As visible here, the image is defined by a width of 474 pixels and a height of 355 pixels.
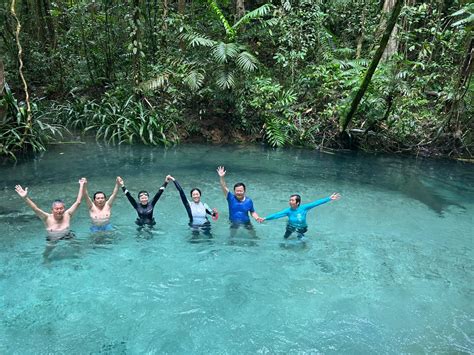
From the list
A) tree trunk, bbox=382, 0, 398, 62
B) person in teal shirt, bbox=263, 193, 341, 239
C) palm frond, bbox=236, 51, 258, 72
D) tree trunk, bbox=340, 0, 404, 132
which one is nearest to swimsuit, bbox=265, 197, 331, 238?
person in teal shirt, bbox=263, 193, 341, 239

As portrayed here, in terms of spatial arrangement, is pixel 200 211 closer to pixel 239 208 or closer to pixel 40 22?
pixel 239 208

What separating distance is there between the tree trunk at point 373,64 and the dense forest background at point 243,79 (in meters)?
0.14

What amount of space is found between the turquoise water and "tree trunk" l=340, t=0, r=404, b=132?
100 inches

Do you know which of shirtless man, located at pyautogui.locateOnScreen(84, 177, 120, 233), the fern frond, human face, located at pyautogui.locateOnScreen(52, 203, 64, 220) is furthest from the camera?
the fern frond

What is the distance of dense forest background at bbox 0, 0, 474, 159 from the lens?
13.1m

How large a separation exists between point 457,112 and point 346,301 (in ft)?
30.9

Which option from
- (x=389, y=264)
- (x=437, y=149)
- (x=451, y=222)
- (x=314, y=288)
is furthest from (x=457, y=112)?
(x=314, y=288)

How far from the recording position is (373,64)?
1066 cm

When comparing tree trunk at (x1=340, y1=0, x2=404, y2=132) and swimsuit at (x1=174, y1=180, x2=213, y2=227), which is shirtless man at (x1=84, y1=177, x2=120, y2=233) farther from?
tree trunk at (x1=340, y1=0, x2=404, y2=132)

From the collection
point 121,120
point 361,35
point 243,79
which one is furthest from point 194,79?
point 361,35

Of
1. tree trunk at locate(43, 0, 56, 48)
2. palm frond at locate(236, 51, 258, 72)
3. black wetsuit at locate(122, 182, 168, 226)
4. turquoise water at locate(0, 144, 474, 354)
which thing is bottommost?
turquoise water at locate(0, 144, 474, 354)

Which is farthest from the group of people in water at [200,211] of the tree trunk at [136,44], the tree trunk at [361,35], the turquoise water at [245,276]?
the tree trunk at [361,35]

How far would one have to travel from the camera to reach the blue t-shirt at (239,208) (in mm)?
7818

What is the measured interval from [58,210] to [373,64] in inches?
323
